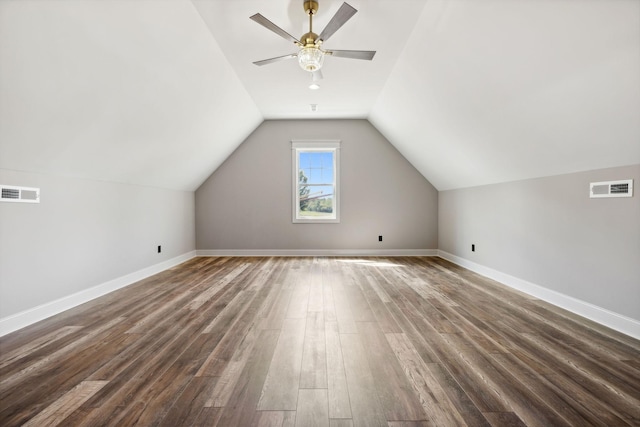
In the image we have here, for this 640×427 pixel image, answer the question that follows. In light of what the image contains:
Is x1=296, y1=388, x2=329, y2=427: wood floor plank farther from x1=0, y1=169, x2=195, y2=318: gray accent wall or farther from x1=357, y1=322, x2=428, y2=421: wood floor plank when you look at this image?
x1=0, y1=169, x2=195, y2=318: gray accent wall

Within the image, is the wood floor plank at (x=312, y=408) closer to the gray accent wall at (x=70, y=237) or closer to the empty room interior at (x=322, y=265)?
the empty room interior at (x=322, y=265)

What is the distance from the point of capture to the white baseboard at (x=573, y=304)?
2348 millimetres

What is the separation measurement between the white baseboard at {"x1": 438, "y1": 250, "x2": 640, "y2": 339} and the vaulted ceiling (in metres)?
1.27

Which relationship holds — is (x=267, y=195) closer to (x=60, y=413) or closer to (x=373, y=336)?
(x=373, y=336)

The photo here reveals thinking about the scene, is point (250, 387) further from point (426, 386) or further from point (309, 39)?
point (309, 39)

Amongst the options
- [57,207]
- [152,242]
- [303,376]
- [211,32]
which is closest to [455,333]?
[303,376]

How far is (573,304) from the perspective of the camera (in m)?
2.85

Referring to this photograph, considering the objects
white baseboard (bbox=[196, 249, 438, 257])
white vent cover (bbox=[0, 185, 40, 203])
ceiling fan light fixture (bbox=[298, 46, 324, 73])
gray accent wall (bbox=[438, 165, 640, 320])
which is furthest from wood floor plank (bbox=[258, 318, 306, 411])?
white baseboard (bbox=[196, 249, 438, 257])

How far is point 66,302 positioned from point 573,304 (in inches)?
195

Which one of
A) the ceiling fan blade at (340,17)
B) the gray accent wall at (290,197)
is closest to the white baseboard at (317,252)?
the gray accent wall at (290,197)

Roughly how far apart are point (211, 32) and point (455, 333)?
11.7 ft

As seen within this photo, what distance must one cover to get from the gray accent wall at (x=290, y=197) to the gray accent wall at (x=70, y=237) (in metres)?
1.47

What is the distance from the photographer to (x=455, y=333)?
7.73 ft

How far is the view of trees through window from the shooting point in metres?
6.25
